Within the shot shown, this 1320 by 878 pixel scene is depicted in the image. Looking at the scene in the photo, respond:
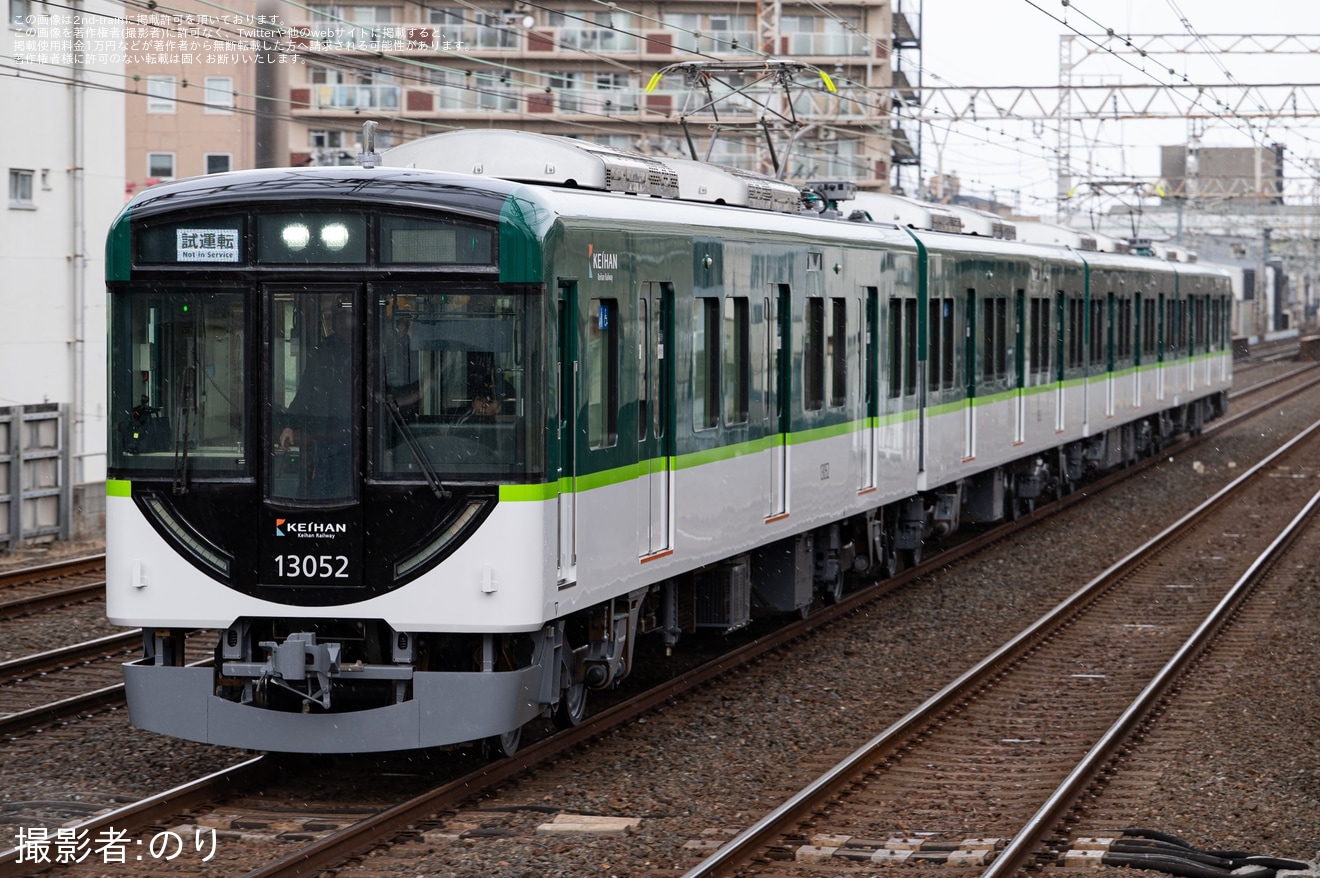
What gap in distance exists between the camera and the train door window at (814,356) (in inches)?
514

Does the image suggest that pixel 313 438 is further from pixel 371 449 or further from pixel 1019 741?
pixel 1019 741

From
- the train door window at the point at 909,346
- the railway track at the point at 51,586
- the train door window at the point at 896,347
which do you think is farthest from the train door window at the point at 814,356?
the railway track at the point at 51,586

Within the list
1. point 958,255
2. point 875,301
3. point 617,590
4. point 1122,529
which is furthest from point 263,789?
point 1122,529

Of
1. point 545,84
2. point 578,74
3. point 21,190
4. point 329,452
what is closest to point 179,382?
point 329,452

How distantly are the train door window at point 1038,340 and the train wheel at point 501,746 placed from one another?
12.7 m

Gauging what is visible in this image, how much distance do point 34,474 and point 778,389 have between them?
327 inches

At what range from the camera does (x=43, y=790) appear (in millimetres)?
8656

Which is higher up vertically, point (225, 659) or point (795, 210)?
point (795, 210)

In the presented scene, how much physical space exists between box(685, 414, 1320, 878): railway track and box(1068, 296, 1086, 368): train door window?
556 cm

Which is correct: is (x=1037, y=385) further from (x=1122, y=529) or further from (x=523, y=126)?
(x=523, y=126)

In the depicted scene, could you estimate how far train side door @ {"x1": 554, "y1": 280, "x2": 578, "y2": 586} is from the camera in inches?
341

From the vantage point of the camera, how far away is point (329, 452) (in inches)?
332

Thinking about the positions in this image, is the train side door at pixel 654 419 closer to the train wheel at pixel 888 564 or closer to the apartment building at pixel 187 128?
the train wheel at pixel 888 564

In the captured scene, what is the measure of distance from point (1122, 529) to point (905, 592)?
5.68m
